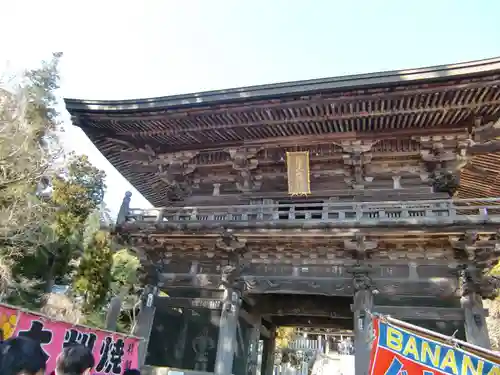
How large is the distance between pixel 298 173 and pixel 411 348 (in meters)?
6.02

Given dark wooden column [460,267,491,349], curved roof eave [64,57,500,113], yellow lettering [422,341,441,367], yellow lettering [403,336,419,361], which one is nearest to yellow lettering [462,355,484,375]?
yellow lettering [422,341,441,367]

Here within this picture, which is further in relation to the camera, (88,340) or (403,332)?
(88,340)

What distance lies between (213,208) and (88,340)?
453cm

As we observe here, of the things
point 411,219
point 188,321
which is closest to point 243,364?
point 188,321

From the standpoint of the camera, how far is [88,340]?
5551 mm

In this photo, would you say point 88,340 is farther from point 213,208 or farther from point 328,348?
point 328,348

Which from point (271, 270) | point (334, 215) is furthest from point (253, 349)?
point (334, 215)

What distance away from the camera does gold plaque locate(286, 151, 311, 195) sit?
929cm

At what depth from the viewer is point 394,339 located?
3.86 meters

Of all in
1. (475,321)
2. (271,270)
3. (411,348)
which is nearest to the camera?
(411,348)

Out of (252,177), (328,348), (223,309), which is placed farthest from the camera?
(328,348)

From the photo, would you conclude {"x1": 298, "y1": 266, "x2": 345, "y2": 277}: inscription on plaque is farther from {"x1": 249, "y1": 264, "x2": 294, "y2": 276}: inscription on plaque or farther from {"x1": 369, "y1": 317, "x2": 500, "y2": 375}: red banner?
{"x1": 369, "y1": 317, "x2": 500, "y2": 375}: red banner

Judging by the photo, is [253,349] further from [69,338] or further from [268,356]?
[69,338]

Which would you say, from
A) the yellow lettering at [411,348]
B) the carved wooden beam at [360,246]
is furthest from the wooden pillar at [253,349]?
the yellow lettering at [411,348]
